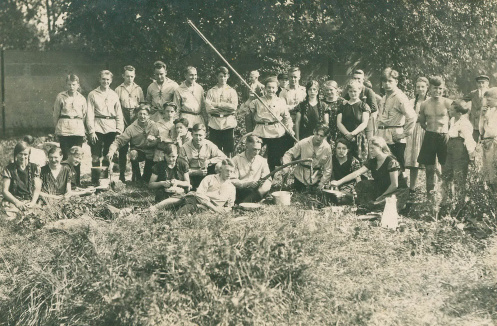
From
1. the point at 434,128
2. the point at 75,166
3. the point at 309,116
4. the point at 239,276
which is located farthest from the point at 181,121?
the point at 239,276

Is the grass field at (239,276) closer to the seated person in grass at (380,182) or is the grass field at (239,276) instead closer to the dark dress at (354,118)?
the seated person in grass at (380,182)

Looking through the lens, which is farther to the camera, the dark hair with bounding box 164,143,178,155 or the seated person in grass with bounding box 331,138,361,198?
the seated person in grass with bounding box 331,138,361,198

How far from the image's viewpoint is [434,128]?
7.77 m

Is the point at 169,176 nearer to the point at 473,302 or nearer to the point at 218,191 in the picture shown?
the point at 218,191

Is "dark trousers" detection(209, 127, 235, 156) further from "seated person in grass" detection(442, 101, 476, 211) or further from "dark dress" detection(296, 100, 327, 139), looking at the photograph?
"seated person in grass" detection(442, 101, 476, 211)

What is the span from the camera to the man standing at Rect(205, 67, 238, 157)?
888 centimetres

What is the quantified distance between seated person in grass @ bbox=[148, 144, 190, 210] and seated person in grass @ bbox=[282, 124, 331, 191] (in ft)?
3.87

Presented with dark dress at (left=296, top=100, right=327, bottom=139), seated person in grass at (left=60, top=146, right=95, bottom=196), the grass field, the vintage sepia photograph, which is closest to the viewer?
the grass field

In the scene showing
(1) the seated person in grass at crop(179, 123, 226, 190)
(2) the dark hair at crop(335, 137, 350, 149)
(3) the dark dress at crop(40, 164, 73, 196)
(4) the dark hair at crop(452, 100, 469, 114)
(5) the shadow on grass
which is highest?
(4) the dark hair at crop(452, 100, 469, 114)

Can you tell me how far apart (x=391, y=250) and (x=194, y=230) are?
167cm

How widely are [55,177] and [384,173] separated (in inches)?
139

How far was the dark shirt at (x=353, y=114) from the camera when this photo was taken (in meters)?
8.13

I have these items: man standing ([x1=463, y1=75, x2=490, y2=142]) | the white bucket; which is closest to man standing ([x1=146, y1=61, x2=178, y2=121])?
the white bucket

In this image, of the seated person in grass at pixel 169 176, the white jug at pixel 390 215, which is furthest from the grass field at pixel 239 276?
the seated person in grass at pixel 169 176
